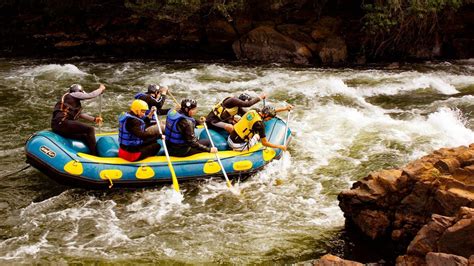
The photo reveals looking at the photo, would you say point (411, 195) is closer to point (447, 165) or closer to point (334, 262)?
point (447, 165)

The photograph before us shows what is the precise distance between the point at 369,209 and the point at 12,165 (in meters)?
5.49

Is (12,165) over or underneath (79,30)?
underneath

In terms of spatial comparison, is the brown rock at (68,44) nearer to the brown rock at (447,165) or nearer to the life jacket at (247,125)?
the life jacket at (247,125)

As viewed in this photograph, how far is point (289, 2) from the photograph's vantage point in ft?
46.6

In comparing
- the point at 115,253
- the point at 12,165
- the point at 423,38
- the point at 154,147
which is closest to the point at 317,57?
the point at 423,38

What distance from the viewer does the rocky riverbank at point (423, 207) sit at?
12.4 ft

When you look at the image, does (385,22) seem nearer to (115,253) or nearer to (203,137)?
(203,137)

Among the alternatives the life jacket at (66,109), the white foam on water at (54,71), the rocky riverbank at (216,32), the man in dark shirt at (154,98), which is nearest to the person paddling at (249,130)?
the man in dark shirt at (154,98)

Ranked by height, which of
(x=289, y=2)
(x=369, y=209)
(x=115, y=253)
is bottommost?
(x=115, y=253)

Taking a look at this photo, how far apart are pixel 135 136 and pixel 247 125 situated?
1.68 metres

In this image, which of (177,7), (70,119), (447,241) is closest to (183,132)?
(70,119)

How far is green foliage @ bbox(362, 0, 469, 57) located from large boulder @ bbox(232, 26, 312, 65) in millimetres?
2000

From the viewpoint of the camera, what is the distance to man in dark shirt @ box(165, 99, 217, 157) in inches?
262

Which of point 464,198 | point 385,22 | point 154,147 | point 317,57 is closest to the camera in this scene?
point 464,198
